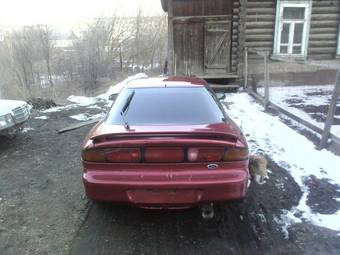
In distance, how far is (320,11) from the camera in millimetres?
13367

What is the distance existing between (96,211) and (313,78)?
11066 millimetres

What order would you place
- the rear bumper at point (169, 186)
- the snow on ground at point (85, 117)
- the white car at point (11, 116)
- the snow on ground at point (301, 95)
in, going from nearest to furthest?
the rear bumper at point (169, 186), the white car at point (11, 116), the snow on ground at point (85, 117), the snow on ground at point (301, 95)

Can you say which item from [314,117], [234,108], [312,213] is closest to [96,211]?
[312,213]

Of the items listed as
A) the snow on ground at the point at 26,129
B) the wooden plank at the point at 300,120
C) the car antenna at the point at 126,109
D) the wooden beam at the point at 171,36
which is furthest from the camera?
the wooden beam at the point at 171,36

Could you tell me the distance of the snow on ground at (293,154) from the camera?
4.01m

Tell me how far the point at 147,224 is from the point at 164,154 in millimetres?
898

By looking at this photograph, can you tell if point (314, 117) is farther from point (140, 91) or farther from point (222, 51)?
point (222, 51)

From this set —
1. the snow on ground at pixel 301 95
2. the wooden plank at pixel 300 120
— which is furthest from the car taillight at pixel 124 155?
the snow on ground at pixel 301 95

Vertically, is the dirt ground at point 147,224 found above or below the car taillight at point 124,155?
below

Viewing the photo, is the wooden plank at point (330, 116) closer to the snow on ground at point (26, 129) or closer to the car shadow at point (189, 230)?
the car shadow at point (189, 230)

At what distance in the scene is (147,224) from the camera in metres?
3.91

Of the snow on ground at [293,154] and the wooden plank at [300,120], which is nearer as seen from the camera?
the snow on ground at [293,154]

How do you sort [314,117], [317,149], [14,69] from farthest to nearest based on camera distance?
[14,69], [314,117], [317,149]

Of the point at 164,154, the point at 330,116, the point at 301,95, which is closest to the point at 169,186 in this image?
the point at 164,154
